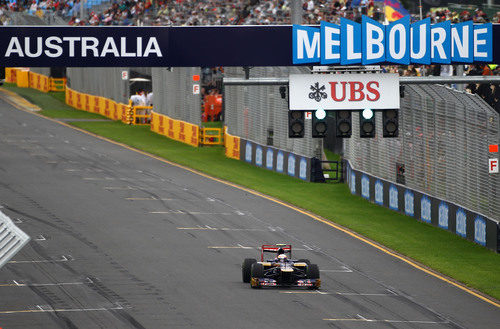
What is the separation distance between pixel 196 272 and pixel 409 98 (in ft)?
46.2

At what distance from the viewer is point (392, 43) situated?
97.9ft

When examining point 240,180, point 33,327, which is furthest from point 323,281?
point 240,180

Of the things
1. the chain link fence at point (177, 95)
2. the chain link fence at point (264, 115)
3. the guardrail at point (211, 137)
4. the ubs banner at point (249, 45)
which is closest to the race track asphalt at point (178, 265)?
the chain link fence at point (264, 115)

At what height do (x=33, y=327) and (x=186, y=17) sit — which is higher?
(x=186, y=17)

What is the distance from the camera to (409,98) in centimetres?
4088

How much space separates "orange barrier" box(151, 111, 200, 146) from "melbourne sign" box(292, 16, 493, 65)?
100 ft

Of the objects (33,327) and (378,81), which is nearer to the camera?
(33,327)

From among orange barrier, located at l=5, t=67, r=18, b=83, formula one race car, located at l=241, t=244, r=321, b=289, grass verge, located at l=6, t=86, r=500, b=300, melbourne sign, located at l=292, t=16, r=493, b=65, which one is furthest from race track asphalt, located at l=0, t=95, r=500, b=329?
orange barrier, located at l=5, t=67, r=18, b=83

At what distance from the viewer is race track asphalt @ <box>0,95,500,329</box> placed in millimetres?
24797

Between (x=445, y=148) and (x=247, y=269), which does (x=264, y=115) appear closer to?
(x=445, y=148)

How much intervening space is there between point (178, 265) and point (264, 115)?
80.5 ft

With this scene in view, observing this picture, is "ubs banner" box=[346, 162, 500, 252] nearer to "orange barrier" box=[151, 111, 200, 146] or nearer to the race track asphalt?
the race track asphalt

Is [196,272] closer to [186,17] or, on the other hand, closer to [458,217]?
[458,217]

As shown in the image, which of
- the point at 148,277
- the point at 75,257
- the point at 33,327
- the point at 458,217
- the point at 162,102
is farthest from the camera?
the point at 162,102
